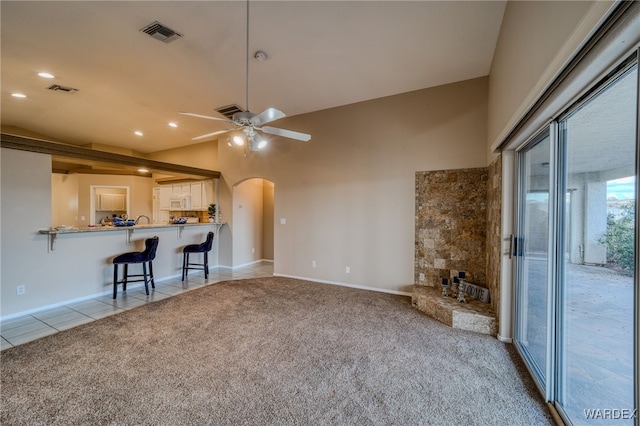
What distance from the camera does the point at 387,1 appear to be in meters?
2.44

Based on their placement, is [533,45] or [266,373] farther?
[266,373]

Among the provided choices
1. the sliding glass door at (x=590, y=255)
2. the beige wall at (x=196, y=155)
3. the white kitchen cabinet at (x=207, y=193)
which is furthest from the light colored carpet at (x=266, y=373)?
the beige wall at (x=196, y=155)

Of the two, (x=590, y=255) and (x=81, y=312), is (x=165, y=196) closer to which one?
(x=81, y=312)

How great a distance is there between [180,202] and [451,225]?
699 cm

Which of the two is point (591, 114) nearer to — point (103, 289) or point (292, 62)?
point (292, 62)

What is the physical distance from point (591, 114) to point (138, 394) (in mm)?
3769

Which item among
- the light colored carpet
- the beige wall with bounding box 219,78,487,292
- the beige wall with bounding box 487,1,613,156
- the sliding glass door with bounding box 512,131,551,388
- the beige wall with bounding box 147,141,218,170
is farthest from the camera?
the beige wall with bounding box 147,141,218,170

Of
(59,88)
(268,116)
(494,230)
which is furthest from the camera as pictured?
(59,88)

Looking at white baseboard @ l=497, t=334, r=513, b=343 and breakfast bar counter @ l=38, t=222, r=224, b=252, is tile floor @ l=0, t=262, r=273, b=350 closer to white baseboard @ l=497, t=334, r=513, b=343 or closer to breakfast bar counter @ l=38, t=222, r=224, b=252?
breakfast bar counter @ l=38, t=222, r=224, b=252

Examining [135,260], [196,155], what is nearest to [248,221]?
[196,155]

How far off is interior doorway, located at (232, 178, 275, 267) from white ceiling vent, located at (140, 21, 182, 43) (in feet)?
12.2

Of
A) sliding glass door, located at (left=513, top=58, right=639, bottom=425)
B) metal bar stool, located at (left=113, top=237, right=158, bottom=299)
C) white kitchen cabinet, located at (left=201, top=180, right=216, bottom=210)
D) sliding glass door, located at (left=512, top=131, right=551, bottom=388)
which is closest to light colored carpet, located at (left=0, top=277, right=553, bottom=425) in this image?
sliding glass door, located at (left=512, top=131, right=551, bottom=388)

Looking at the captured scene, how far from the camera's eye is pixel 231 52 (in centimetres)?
319

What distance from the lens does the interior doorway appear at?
21.4 feet
